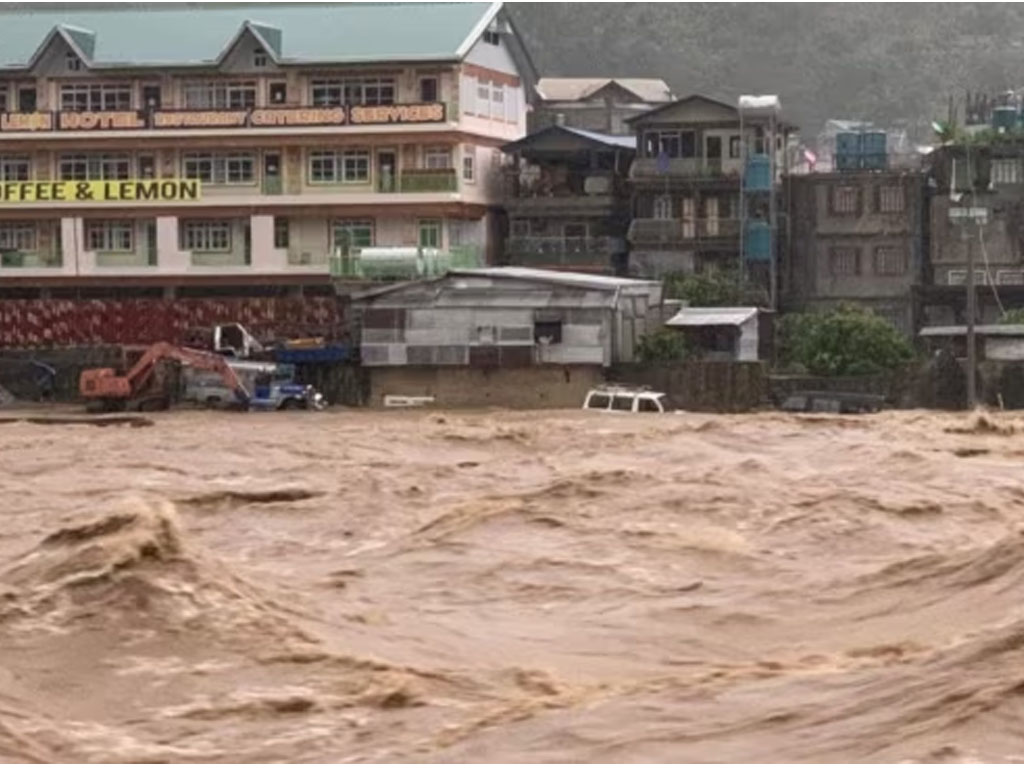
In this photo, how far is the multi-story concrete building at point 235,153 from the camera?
150ft

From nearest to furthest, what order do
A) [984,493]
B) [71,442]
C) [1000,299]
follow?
[984,493], [71,442], [1000,299]

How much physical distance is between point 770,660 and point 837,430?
19.0 m

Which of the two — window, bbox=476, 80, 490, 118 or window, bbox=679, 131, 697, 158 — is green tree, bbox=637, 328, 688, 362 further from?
window, bbox=476, 80, 490, 118

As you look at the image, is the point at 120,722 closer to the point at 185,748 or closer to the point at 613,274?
the point at 185,748

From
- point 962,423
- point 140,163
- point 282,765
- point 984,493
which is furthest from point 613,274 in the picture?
point 282,765

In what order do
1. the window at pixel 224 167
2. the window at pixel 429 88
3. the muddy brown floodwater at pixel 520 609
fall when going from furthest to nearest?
1. the window at pixel 429 88
2. the window at pixel 224 167
3. the muddy brown floodwater at pixel 520 609

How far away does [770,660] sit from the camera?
14.1 m

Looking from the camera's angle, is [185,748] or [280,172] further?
[280,172]

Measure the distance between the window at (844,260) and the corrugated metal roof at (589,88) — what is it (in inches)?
825

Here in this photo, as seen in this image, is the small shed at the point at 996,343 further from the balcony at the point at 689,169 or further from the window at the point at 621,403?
the balcony at the point at 689,169

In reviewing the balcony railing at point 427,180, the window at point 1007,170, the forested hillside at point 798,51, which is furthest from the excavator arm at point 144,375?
the forested hillside at point 798,51

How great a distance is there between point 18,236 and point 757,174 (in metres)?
15.6

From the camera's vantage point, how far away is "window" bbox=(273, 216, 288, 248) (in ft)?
151

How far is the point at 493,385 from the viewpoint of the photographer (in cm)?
4194
